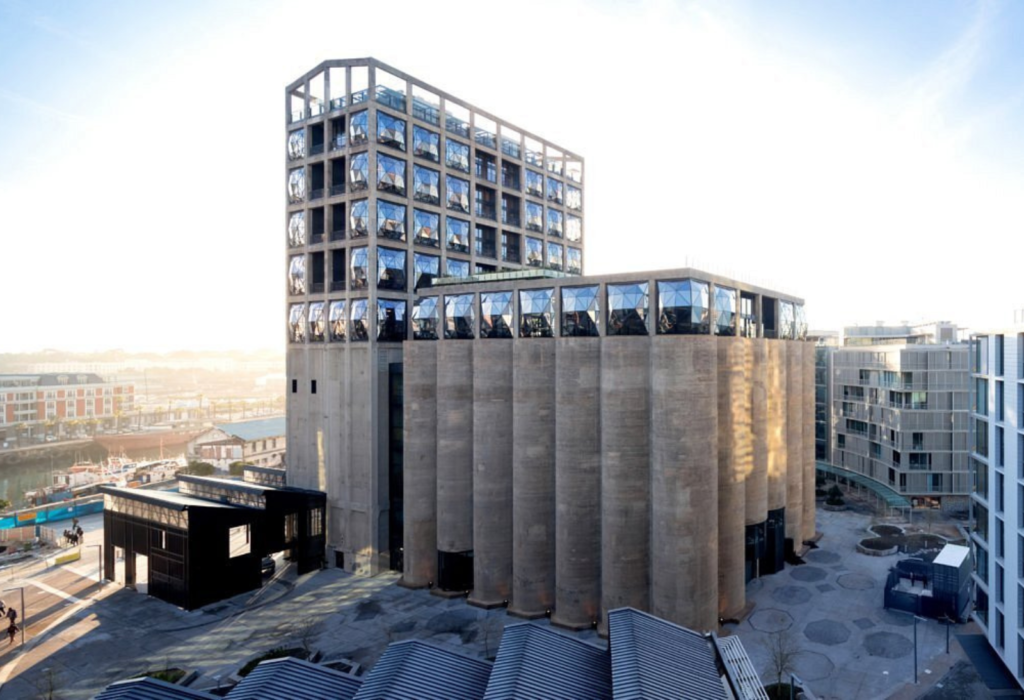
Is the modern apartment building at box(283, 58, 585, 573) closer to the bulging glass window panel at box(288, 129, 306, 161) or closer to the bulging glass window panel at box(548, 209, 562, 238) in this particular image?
the bulging glass window panel at box(288, 129, 306, 161)

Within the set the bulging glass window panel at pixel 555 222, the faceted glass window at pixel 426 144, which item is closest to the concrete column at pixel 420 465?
the faceted glass window at pixel 426 144

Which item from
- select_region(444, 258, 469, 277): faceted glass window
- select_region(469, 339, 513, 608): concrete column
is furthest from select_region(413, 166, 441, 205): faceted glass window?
select_region(469, 339, 513, 608): concrete column

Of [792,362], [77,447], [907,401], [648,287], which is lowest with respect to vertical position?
[77,447]

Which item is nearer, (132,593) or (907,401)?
(132,593)

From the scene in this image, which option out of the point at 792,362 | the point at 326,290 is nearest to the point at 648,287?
the point at 792,362

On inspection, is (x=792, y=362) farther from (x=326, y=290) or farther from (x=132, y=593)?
(x=132, y=593)

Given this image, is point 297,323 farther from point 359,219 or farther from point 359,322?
point 359,219

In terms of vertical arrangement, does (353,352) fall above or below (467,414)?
above

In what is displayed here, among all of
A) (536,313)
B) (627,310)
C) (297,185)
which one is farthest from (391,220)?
(627,310)
